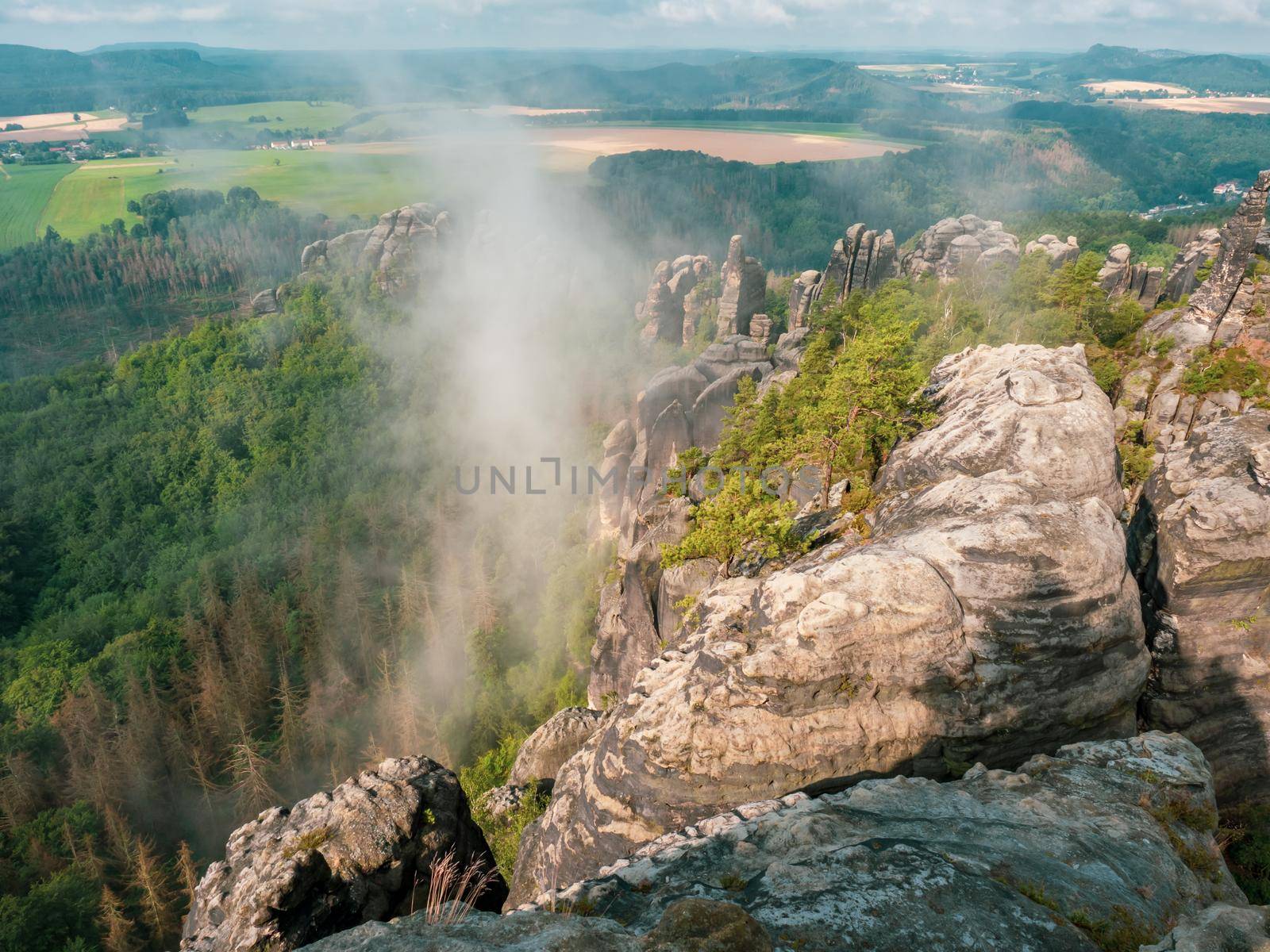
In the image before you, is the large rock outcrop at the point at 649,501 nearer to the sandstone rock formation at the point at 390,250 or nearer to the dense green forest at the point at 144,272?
the sandstone rock formation at the point at 390,250

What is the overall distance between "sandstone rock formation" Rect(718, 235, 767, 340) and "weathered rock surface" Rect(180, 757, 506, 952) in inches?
2292

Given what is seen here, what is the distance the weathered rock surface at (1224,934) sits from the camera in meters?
8.01

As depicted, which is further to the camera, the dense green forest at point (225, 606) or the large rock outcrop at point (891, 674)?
the dense green forest at point (225, 606)

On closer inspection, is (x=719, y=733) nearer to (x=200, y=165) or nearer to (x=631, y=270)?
(x=631, y=270)

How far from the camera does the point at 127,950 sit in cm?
3075

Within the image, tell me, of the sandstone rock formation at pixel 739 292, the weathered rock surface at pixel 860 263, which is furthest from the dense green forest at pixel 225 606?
the weathered rock surface at pixel 860 263

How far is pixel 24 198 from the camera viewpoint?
15900 centimetres

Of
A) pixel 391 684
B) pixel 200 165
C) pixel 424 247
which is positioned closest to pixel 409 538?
pixel 391 684

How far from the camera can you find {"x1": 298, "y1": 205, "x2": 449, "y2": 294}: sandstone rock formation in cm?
9494

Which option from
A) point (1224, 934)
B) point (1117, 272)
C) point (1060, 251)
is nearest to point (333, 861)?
point (1224, 934)

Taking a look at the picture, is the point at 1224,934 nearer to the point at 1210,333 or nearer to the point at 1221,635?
the point at 1221,635

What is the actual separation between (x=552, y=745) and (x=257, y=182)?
16791 cm

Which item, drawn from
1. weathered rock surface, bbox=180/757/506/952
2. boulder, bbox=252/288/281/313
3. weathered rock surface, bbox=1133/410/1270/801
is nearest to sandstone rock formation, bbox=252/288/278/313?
boulder, bbox=252/288/281/313

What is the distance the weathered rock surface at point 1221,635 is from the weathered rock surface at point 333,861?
19.4 m
